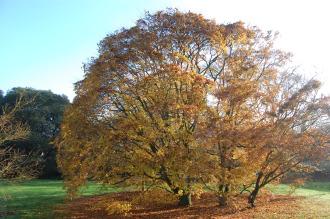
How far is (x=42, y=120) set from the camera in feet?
209

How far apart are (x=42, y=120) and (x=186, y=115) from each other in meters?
48.0

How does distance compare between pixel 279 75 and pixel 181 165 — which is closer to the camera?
pixel 181 165

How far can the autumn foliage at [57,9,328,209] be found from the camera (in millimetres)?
20719

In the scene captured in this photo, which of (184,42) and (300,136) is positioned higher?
(184,42)

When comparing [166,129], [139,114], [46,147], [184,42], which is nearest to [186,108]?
[166,129]

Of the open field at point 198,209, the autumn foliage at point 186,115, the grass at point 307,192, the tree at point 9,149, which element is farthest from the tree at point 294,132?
the tree at point 9,149

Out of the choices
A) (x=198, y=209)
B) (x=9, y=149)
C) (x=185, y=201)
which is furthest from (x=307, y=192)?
(x=9, y=149)

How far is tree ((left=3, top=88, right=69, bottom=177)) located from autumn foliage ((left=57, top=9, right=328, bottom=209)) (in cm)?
3921

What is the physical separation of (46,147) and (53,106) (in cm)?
845

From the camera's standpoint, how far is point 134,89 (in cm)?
2259

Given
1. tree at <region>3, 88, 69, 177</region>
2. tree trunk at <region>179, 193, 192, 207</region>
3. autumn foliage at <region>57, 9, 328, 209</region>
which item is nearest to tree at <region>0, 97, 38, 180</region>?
autumn foliage at <region>57, 9, 328, 209</region>

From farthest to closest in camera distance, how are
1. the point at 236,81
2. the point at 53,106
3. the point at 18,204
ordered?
the point at 53,106
the point at 18,204
the point at 236,81

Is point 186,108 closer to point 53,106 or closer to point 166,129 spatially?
point 166,129

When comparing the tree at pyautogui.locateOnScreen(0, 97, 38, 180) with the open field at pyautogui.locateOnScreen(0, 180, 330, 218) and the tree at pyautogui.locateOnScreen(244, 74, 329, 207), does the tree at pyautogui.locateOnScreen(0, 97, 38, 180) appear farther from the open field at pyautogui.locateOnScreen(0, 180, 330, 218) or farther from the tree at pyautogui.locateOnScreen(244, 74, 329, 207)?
the tree at pyautogui.locateOnScreen(244, 74, 329, 207)
